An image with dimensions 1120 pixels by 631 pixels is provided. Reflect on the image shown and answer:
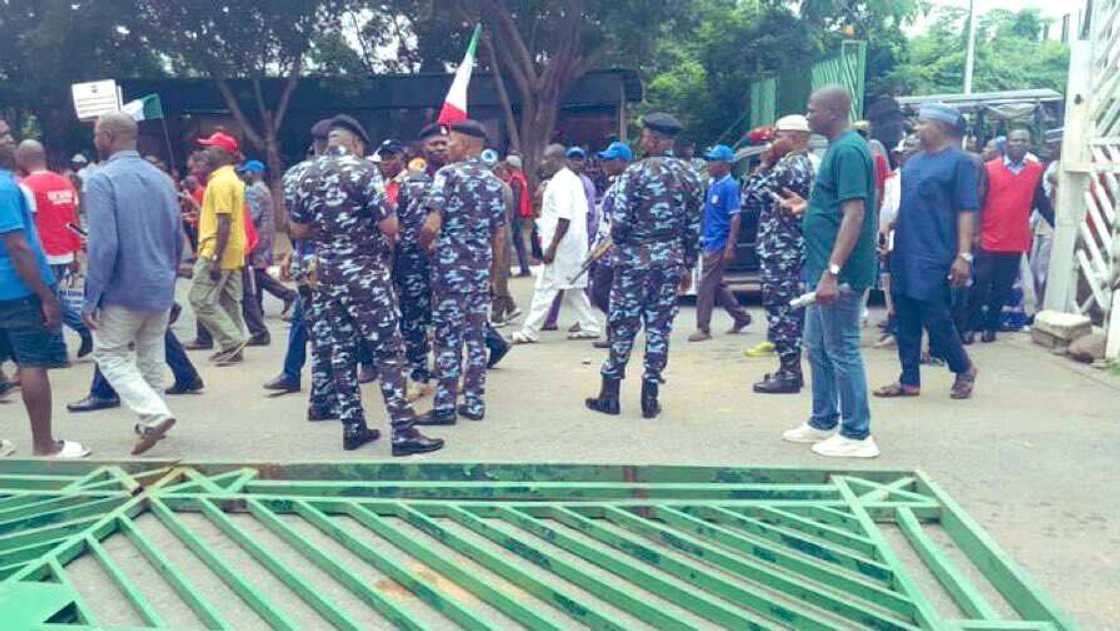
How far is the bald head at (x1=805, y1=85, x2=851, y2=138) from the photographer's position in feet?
16.0

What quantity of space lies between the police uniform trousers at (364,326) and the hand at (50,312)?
125 cm

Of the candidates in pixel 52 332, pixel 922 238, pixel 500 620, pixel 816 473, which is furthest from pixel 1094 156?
pixel 52 332

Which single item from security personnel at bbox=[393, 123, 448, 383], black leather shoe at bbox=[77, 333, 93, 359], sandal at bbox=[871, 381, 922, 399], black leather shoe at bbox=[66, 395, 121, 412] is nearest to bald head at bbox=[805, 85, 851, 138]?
sandal at bbox=[871, 381, 922, 399]

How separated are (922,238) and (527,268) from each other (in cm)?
850

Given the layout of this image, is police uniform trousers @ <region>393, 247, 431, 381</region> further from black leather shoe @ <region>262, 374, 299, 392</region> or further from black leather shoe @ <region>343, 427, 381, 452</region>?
black leather shoe @ <region>343, 427, 381, 452</region>

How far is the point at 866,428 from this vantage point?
5.01m

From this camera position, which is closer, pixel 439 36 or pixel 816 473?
pixel 816 473

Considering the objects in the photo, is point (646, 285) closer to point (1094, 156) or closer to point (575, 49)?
point (1094, 156)

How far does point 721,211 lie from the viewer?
847 centimetres

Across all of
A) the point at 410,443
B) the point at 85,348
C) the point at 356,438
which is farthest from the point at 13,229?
the point at 85,348

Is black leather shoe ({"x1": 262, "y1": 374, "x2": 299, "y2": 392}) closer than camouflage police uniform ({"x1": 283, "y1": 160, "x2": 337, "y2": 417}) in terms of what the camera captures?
No

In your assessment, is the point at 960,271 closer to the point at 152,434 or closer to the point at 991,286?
the point at 991,286

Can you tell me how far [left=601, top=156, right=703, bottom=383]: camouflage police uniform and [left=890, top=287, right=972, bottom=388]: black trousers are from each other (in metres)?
1.44

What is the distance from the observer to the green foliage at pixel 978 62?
26.3 metres
